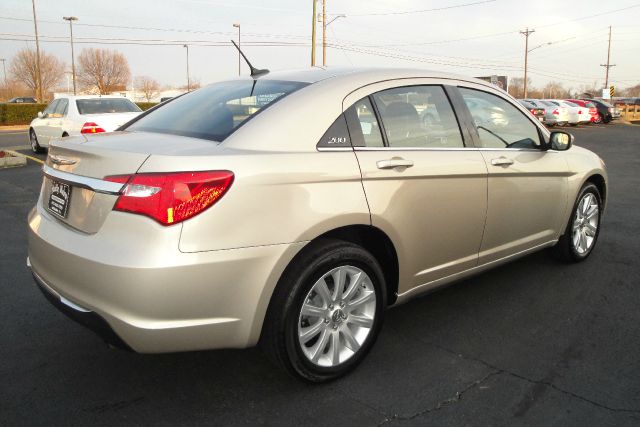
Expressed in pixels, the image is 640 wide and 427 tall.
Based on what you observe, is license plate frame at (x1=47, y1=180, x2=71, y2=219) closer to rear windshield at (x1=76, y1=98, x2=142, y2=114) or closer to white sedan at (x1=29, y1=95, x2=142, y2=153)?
white sedan at (x1=29, y1=95, x2=142, y2=153)

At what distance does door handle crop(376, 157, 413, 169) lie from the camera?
→ 2861 mm

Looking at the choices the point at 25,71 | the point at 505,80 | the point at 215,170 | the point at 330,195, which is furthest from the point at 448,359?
the point at 25,71

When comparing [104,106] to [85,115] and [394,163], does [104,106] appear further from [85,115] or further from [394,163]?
[394,163]

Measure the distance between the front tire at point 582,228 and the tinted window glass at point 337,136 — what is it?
263 centimetres

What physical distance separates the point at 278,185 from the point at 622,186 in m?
8.62

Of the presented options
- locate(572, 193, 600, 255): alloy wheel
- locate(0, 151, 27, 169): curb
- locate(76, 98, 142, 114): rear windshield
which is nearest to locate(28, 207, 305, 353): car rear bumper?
locate(572, 193, 600, 255): alloy wheel

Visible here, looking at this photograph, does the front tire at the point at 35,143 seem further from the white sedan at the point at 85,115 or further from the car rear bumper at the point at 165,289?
the car rear bumper at the point at 165,289

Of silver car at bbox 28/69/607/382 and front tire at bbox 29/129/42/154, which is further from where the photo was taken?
front tire at bbox 29/129/42/154

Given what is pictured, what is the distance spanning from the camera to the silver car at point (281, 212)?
2.28 m

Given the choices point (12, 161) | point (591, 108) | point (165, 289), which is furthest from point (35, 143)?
point (591, 108)

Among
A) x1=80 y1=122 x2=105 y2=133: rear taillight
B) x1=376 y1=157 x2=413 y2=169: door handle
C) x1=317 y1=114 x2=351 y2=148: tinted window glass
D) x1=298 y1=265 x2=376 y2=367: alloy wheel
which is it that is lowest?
x1=298 y1=265 x2=376 y2=367: alloy wheel

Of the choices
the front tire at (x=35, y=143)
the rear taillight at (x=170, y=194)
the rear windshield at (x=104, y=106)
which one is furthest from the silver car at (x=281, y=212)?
the front tire at (x=35, y=143)

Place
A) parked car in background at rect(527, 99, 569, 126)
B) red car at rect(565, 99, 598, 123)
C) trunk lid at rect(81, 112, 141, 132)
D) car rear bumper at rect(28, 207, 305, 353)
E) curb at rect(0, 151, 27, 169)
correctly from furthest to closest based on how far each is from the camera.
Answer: red car at rect(565, 99, 598, 123) < parked car in background at rect(527, 99, 569, 126) < curb at rect(0, 151, 27, 169) < trunk lid at rect(81, 112, 141, 132) < car rear bumper at rect(28, 207, 305, 353)

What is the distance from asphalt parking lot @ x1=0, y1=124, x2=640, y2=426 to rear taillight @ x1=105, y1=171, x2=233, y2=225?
38.2 inches
